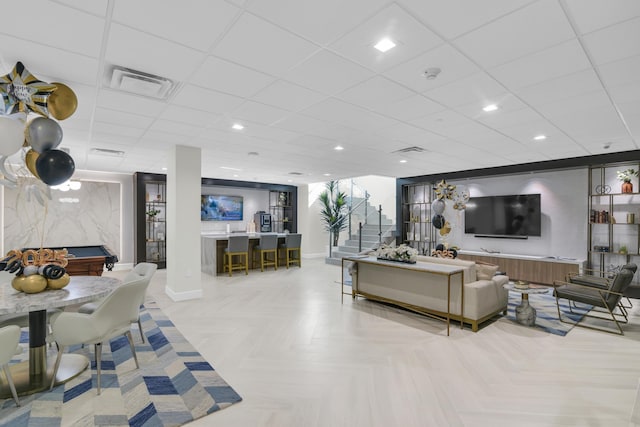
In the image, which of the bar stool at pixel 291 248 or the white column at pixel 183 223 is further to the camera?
the bar stool at pixel 291 248

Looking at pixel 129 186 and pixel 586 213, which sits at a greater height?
pixel 129 186

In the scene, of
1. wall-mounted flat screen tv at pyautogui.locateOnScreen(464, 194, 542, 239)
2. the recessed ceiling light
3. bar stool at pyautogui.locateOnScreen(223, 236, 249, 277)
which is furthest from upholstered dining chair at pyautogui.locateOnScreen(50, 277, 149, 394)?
wall-mounted flat screen tv at pyautogui.locateOnScreen(464, 194, 542, 239)

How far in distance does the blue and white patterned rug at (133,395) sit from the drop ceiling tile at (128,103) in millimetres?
2581

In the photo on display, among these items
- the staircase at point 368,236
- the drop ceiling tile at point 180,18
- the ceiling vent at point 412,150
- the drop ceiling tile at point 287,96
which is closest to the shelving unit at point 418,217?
the staircase at point 368,236

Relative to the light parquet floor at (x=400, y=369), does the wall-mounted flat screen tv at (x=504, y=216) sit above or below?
above

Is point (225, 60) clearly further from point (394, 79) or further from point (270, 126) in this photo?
point (270, 126)

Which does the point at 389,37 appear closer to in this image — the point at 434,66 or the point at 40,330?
the point at 434,66

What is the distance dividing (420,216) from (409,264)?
15.9 feet

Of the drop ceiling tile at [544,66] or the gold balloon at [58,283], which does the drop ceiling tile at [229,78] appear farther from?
the gold balloon at [58,283]

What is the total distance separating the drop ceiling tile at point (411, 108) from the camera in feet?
10.8

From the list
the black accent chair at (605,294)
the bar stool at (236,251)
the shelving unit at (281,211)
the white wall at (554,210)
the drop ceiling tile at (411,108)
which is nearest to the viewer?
the drop ceiling tile at (411,108)

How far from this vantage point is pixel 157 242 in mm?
8773

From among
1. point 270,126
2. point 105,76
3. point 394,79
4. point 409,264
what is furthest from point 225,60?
point 409,264

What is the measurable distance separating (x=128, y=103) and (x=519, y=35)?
3556 millimetres
